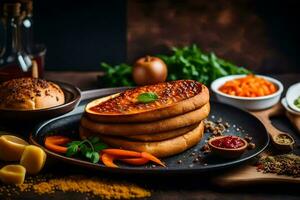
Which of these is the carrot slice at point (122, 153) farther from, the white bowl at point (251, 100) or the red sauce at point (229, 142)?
the white bowl at point (251, 100)

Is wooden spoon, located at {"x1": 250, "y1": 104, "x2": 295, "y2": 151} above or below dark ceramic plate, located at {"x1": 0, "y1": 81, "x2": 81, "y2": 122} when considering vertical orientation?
below

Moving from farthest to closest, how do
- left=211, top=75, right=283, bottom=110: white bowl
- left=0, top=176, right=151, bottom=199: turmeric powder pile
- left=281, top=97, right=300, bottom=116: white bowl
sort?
left=211, top=75, right=283, bottom=110: white bowl < left=281, top=97, right=300, bottom=116: white bowl < left=0, top=176, right=151, bottom=199: turmeric powder pile

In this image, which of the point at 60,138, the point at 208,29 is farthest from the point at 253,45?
the point at 60,138

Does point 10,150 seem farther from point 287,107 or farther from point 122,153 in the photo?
point 287,107

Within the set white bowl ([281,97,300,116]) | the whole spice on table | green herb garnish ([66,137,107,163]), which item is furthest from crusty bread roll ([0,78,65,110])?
white bowl ([281,97,300,116])

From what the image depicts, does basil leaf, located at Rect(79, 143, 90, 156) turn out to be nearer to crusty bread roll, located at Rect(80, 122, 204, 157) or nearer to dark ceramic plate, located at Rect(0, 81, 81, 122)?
crusty bread roll, located at Rect(80, 122, 204, 157)

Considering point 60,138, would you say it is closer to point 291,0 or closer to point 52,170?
point 52,170

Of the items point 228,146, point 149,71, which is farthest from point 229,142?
point 149,71
